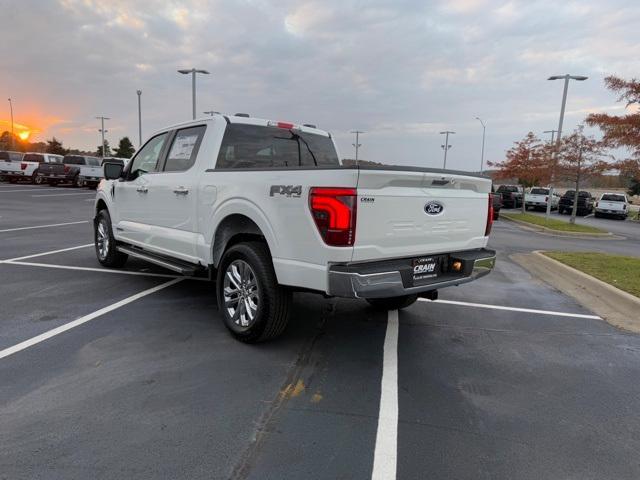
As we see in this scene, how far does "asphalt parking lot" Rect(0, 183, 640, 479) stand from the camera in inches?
105

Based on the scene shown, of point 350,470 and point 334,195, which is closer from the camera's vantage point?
point 350,470

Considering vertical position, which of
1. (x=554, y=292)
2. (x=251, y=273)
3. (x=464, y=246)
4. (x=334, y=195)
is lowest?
(x=554, y=292)

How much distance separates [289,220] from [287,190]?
9.2 inches

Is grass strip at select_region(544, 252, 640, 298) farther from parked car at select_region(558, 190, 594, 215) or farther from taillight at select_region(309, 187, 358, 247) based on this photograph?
parked car at select_region(558, 190, 594, 215)

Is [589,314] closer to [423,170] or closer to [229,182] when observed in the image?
[423,170]

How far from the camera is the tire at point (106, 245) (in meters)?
7.06

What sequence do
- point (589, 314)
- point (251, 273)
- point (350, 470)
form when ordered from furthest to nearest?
point (589, 314) < point (251, 273) < point (350, 470)

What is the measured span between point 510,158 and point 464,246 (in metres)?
27.5

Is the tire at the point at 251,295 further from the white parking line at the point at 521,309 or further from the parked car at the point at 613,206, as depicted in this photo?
the parked car at the point at 613,206

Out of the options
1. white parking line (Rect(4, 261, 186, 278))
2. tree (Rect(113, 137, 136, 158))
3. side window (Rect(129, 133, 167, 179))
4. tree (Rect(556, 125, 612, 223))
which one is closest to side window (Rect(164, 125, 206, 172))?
side window (Rect(129, 133, 167, 179))

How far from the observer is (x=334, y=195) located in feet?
11.3

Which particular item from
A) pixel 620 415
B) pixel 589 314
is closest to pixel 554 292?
pixel 589 314

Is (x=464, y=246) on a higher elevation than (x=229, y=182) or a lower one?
lower

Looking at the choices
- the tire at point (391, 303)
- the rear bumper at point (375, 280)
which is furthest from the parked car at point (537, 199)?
the rear bumper at point (375, 280)
